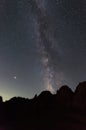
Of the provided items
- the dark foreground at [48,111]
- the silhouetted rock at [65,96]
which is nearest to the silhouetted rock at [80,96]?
the dark foreground at [48,111]

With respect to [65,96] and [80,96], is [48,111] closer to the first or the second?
[65,96]

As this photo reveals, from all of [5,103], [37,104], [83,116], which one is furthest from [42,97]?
[83,116]

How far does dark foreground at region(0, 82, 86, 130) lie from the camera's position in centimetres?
7269

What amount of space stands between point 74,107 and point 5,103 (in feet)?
96.3

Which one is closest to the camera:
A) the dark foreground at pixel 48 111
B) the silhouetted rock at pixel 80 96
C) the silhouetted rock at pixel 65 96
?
the dark foreground at pixel 48 111

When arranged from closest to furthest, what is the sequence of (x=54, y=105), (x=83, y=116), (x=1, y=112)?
(x=83, y=116) < (x=54, y=105) < (x=1, y=112)

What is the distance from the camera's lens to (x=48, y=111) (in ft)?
279

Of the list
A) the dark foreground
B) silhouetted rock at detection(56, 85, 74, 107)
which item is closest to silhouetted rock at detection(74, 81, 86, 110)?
the dark foreground

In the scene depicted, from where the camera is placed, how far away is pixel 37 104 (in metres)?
94.3

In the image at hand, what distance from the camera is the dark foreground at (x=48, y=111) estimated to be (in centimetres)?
7269

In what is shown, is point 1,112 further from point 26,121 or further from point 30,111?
point 26,121

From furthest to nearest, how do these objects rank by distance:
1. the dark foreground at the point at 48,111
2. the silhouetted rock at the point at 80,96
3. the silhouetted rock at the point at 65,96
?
→ the silhouetted rock at the point at 65,96, the silhouetted rock at the point at 80,96, the dark foreground at the point at 48,111

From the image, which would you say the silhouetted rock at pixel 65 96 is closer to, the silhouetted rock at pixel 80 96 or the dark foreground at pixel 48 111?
the dark foreground at pixel 48 111

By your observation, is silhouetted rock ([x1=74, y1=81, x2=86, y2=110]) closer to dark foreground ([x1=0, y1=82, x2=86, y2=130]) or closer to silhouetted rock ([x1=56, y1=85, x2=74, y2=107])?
dark foreground ([x1=0, y1=82, x2=86, y2=130])
